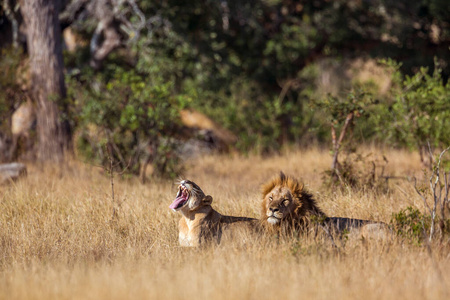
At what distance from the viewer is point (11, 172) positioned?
953 centimetres

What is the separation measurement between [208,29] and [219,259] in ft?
32.4

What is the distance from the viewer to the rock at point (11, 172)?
9277 mm

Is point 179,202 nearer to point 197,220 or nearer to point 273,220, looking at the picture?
point 197,220

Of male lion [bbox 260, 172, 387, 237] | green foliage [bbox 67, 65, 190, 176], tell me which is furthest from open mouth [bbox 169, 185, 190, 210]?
green foliage [bbox 67, 65, 190, 176]

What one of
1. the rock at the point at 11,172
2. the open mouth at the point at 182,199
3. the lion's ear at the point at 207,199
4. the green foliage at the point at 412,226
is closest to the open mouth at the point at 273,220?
the lion's ear at the point at 207,199

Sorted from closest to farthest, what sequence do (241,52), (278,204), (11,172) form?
(278,204)
(11,172)
(241,52)

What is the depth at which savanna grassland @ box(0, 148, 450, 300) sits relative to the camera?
4.24 meters

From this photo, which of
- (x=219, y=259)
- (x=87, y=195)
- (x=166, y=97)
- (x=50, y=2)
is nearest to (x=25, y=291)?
(x=219, y=259)

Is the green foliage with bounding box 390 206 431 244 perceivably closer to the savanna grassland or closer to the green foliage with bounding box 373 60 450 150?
the savanna grassland

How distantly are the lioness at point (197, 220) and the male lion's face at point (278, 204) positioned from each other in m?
0.30

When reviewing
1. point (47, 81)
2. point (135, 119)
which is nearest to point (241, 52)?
point (47, 81)

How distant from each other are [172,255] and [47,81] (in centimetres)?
764

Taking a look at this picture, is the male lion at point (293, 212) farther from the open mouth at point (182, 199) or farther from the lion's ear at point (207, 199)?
the open mouth at point (182, 199)

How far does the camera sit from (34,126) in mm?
14023
